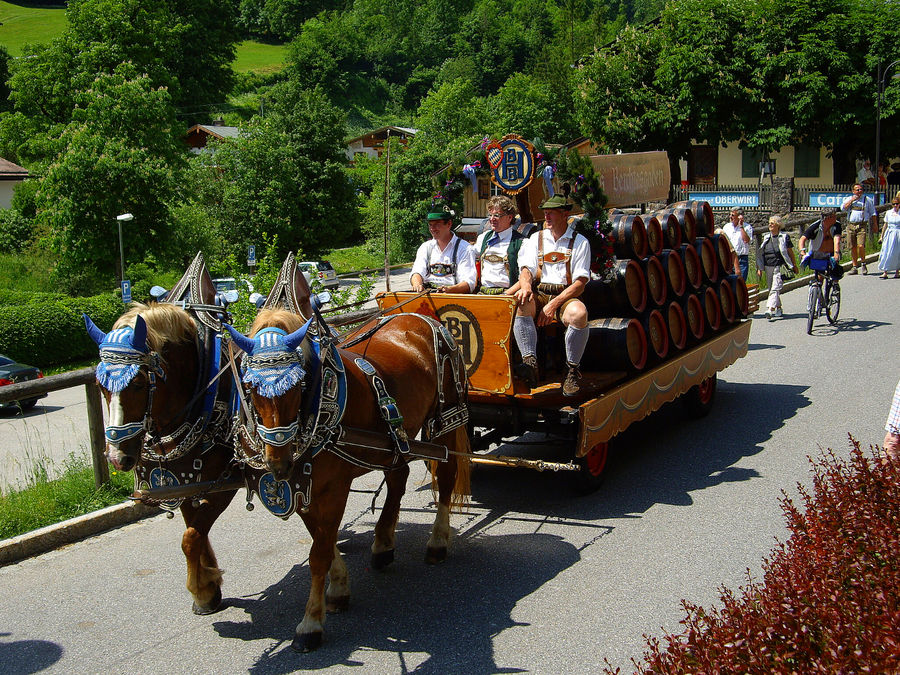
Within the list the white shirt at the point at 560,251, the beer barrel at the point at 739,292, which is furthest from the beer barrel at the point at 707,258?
the white shirt at the point at 560,251

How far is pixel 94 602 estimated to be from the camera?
5578 millimetres

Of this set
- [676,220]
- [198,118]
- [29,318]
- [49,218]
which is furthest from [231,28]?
[676,220]

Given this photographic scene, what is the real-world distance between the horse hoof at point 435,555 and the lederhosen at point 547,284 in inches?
89.3

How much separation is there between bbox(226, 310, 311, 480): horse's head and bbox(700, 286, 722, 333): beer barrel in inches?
244

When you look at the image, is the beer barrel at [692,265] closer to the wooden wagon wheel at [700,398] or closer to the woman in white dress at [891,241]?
the wooden wagon wheel at [700,398]

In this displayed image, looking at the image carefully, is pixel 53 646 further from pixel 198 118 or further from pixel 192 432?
pixel 198 118

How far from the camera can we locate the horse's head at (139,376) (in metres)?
4.44

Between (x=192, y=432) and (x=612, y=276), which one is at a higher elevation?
(x=612, y=276)

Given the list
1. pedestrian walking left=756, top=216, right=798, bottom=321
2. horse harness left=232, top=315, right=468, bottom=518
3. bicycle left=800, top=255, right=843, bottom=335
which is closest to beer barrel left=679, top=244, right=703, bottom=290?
horse harness left=232, top=315, right=468, bottom=518

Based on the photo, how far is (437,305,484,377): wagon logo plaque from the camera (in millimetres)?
7016

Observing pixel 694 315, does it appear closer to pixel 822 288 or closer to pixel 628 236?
pixel 628 236

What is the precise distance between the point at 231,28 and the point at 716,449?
7747 cm

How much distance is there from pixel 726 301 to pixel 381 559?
588 centimetres

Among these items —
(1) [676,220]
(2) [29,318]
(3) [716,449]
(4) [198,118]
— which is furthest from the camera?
(4) [198,118]
